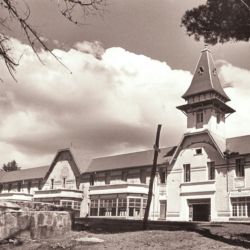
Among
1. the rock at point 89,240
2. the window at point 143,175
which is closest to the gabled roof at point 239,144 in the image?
the window at point 143,175

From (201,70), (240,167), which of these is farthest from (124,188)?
(201,70)

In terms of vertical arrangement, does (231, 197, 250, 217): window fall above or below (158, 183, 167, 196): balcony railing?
below

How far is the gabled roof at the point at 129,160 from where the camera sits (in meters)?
46.4

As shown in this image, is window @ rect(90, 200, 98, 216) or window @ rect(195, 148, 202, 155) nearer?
window @ rect(195, 148, 202, 155)

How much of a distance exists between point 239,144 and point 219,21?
23922mm

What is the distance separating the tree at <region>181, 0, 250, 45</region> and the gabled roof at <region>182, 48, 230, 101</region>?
24.3 m

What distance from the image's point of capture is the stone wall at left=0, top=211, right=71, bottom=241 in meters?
17.3

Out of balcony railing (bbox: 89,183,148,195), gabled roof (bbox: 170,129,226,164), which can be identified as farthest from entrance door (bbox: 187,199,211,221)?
balcony railing (bbox: 89,183,148,195)

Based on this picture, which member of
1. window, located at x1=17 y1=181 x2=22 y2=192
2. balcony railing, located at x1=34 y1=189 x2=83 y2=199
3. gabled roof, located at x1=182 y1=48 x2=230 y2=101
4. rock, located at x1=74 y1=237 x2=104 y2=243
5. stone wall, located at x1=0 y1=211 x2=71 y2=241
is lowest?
rock, located at x1=74 y1=237 x2=104 y2=243

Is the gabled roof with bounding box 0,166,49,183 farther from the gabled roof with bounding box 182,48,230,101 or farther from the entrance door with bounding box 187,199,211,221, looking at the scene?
the gabled roof with bounding box 182,48,230,101

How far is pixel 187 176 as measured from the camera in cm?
4172

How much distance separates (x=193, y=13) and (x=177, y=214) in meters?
26.2

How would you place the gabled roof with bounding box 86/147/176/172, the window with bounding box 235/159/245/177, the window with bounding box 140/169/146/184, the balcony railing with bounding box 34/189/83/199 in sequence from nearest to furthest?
the window with bounding box 235/159/245/177 → the gabled roof with bounding box 86/147/176/172 → the window with bounding box 140/169/146/184 → the balcony railing with bounding box 34/189/83/199

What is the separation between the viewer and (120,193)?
45625 mm
